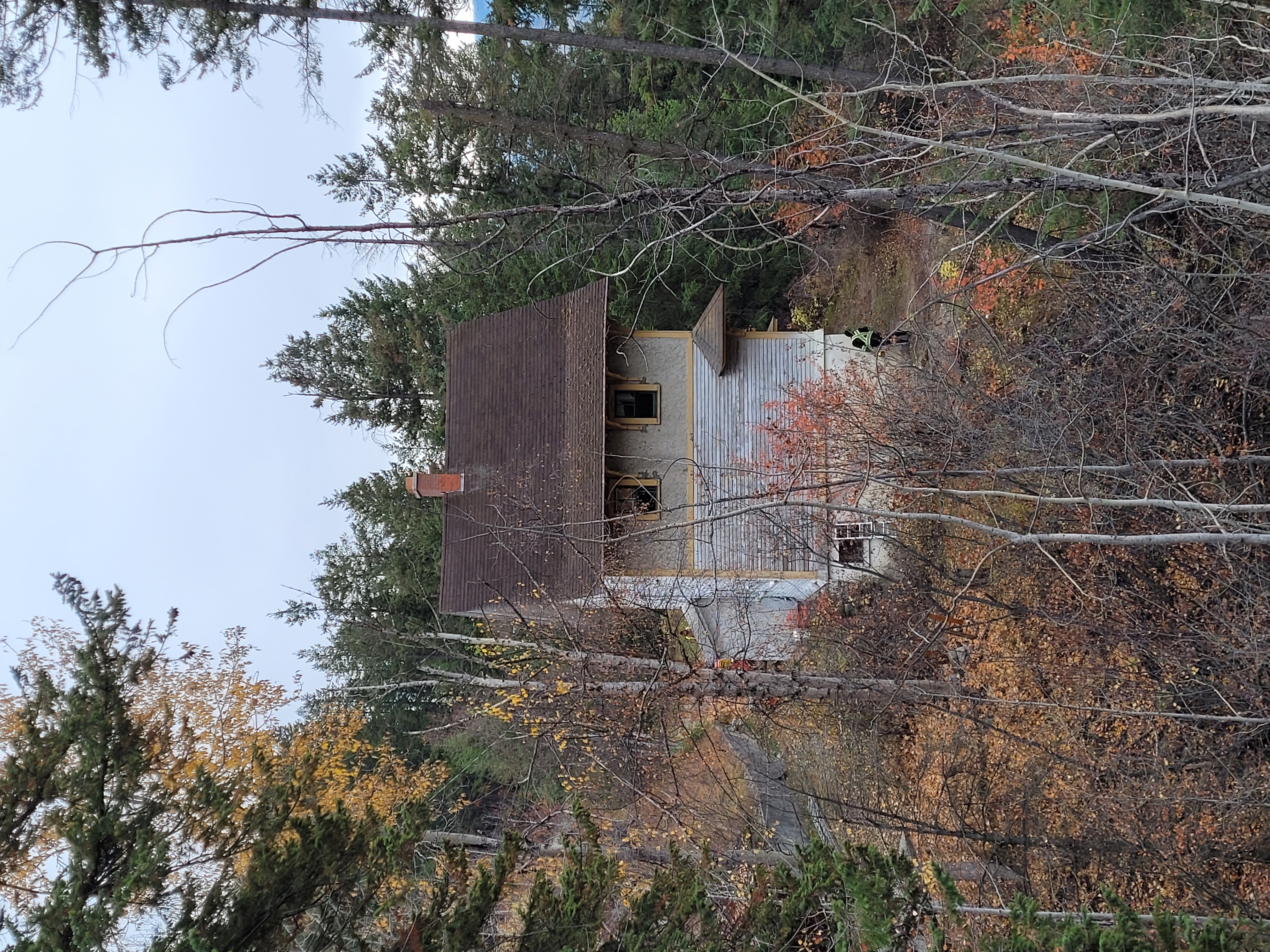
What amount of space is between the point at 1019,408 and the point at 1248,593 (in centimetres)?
327

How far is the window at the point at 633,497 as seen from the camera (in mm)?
14508

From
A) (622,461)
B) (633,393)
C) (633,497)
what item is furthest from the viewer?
(633,393)

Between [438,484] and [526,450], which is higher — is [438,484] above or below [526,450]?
below

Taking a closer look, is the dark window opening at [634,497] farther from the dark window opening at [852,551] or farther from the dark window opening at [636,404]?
the dark window opening at [852,551]

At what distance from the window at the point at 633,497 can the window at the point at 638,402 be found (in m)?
1.10

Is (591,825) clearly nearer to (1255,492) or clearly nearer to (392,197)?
(1255,492)

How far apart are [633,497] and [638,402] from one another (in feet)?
5.77

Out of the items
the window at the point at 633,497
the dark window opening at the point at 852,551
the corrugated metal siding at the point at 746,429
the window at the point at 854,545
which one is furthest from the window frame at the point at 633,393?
the dark window opening at the point at 852,551

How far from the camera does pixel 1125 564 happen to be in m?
9.45

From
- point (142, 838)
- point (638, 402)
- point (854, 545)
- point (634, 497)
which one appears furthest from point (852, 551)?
point (142, 838)

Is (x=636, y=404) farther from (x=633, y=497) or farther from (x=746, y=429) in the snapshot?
(x=746, y=429)

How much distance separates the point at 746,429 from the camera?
1502cm

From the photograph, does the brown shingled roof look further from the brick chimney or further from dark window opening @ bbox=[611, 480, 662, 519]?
dark window opening @ bbox=[611, 480, 662, 519]

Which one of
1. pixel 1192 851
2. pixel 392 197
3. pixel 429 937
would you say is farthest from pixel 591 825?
pixel 392 197
